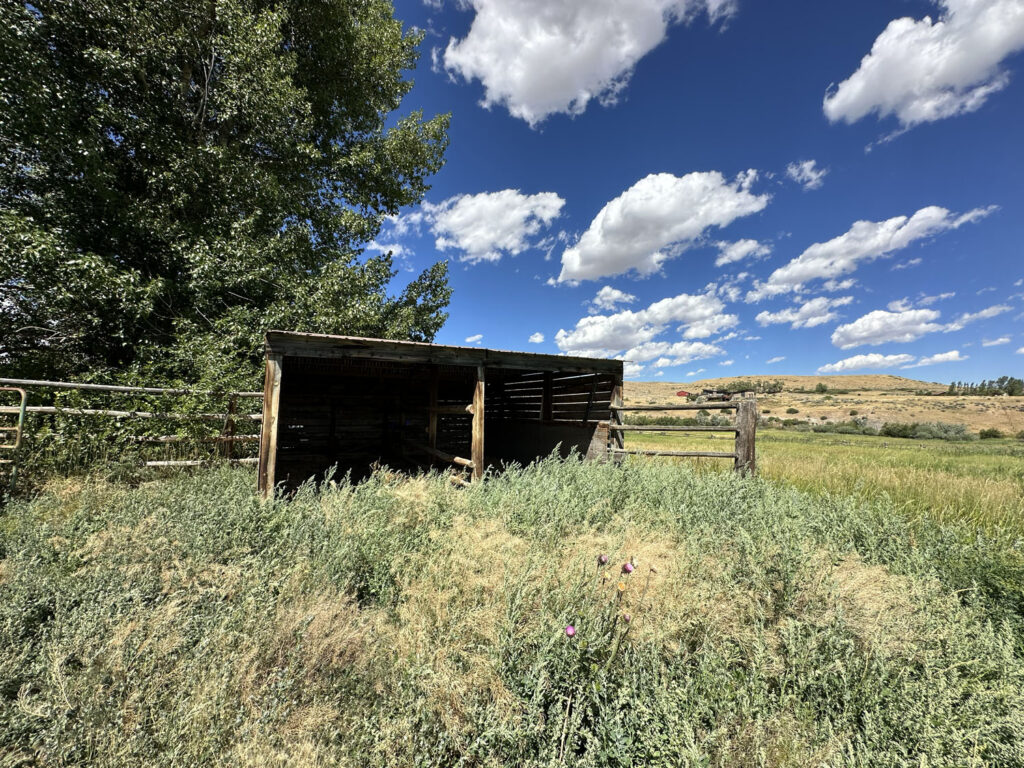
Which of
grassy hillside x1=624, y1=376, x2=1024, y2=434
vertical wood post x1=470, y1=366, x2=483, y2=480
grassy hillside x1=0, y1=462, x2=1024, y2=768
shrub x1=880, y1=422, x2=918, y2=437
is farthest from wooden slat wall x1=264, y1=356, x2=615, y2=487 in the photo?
shrub x1=880, y1=422, x2=918, y2=437

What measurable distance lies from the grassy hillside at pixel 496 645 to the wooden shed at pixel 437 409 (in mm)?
3439

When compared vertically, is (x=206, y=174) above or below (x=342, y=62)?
below

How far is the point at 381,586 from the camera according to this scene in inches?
119

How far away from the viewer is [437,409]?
7562 mm

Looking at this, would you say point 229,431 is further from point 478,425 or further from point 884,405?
point 884,405

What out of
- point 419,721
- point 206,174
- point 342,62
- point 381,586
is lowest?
point 419,721

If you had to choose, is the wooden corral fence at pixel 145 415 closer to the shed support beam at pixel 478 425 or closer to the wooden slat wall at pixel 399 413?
the wooden slat wall at pixel 399 413

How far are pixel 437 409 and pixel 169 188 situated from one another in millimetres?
7715

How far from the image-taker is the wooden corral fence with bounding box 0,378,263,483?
528 cm

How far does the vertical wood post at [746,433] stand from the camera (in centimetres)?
592

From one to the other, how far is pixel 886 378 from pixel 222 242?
106m

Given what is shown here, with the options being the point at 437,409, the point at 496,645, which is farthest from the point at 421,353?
the point at 496,645

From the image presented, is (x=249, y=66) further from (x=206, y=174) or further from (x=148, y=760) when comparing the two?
(x=148, y=760)

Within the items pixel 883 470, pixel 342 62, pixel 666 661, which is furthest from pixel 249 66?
pixel 883 470
